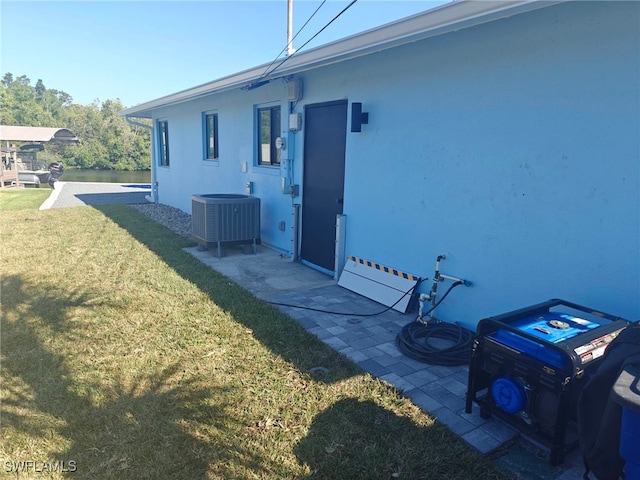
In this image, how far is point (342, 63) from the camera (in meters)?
5.34

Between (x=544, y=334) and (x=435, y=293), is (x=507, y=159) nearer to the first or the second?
(x=435, y=293)

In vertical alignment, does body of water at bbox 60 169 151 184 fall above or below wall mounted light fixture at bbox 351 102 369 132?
below

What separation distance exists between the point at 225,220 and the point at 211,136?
12.7ft

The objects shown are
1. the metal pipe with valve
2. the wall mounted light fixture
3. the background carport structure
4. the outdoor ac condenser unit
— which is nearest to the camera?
the metal pipe with valve

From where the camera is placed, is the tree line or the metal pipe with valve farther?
the tree line

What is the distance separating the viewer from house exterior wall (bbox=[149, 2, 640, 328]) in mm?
2867

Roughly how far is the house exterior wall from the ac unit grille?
6.79 ft

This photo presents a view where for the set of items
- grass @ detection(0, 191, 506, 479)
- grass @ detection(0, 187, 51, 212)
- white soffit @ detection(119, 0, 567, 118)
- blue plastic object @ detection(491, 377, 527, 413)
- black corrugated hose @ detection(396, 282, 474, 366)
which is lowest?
grass @ detection(0, 191, 506, 479)

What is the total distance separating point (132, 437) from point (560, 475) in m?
2.49

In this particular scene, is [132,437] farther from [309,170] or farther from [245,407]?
[309,170]

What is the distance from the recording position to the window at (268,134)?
23.7 ft

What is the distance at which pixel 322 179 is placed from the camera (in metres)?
6.08

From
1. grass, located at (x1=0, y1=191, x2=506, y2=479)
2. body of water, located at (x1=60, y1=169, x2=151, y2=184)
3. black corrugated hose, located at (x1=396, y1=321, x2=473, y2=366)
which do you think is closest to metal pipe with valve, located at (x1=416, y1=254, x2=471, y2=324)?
black corrugated hose, located at (x1=396, y1=321, x2=473, y2=366)

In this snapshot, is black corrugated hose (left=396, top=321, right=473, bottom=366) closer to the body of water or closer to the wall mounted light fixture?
the wall mounted light fixture
